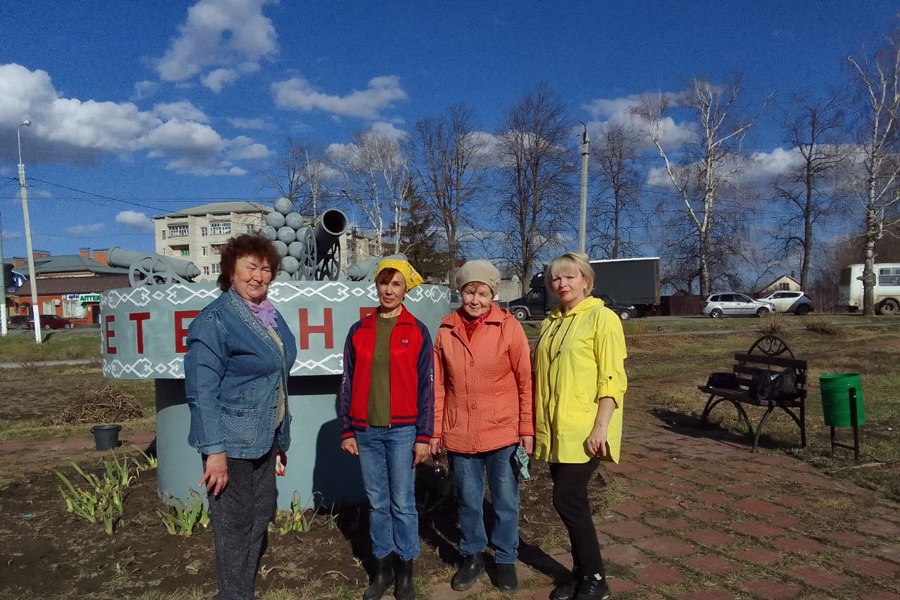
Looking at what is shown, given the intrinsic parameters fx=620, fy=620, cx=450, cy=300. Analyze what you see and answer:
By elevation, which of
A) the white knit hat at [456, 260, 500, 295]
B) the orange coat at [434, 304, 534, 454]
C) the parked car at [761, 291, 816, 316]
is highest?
the white knit hat at [456, 260, 500, 295]

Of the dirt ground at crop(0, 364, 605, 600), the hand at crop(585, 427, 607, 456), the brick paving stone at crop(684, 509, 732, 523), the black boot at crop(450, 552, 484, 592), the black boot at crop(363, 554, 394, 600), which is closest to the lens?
the hand at crop(585, 427, 607, 456)

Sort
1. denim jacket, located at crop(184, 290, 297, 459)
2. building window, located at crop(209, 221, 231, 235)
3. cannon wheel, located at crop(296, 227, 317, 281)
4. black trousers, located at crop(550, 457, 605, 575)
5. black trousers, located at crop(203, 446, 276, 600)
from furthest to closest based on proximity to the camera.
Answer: building window, located at crop(209, 221, 231, 235)
cannon wheel, located at crop(296, 227, 317, 281)
black trousers, located at crop(550, 457, 605, 575)
black trousers, located at crop(203, 446, 276, 600)
denim jacket, located at crop(184, 290, 297, 459)

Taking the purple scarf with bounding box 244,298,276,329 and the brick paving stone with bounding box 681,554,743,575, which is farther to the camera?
the brick paving stone with bounding box 681,554,743,575

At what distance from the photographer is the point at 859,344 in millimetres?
14336

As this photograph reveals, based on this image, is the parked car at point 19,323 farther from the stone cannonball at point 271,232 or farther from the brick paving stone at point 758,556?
the brick paving stone at point 758,556

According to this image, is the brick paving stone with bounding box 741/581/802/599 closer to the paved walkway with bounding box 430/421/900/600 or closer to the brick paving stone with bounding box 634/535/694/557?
the paved walkway with bounding box 430/421/900/600

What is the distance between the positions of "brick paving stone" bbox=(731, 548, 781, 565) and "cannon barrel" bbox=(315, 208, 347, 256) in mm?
3231

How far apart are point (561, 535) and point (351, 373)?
1.64m

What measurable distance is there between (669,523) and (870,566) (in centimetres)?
101

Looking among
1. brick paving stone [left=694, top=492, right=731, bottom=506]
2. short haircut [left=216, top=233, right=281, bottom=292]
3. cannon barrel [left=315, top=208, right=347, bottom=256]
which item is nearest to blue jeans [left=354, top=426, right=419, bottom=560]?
short haircut [left=216, top=233, right=281, bottom=292]

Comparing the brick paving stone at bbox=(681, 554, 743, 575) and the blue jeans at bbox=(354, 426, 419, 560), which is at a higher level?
the blue jeans at bbox=(354, 426, 419, 560)

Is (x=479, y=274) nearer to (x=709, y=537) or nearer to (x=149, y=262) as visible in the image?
(x=709, y=537)

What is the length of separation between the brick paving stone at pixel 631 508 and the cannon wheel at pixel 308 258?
2793mm

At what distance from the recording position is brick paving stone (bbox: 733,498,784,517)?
3854mm
